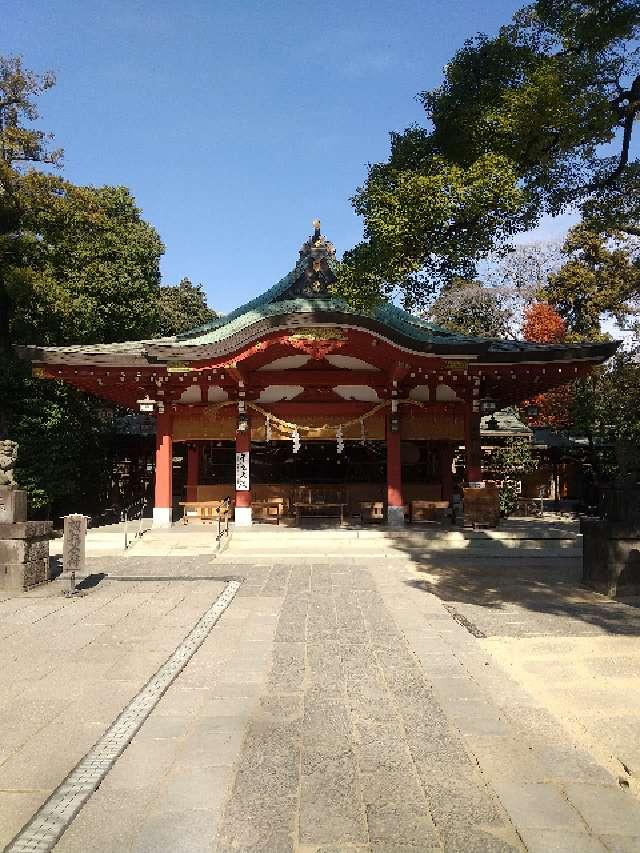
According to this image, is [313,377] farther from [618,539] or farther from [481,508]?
[618,539]

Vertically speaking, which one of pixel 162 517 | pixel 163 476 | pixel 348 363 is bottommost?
pixel 162 517

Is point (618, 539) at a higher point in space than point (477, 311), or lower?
lower

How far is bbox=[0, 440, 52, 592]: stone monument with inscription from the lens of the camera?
28.2 ft

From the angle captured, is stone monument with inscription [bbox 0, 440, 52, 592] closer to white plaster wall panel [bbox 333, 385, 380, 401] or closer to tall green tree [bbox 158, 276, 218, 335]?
white plaster wall panel [bbox 333, 385, 380, 401]

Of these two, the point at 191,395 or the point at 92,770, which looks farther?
the point at 191,395

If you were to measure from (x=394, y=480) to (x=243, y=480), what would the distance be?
4.04m

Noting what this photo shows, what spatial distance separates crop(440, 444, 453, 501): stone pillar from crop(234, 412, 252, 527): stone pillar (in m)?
6.55

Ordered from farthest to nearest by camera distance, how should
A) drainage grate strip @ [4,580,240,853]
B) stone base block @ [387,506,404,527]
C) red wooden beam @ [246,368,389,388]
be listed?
red wooden beam @ [246,368,389,388], stone base block @ [387,506,404,527], drainage grate strip @ [4,580,240,853]

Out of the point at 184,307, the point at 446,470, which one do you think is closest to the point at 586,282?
the point at 446,470

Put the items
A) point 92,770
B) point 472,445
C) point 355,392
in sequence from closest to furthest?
point 92,770
point 472,445
point 355,392

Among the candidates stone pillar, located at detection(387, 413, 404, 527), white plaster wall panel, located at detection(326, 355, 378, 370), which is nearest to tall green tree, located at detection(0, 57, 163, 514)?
white plaster wall panel, located at detection(326, 355, 378, 370)

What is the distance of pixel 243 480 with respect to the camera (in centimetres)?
1535

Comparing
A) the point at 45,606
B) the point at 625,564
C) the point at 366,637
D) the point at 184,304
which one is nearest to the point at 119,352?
the point at 45,606

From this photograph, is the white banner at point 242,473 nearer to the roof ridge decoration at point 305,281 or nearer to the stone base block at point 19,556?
the roof ridge decoration at point 305,281
